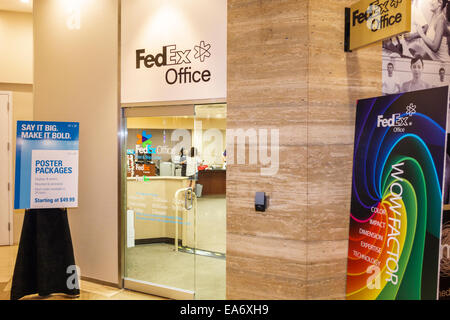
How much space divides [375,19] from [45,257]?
13.1ft

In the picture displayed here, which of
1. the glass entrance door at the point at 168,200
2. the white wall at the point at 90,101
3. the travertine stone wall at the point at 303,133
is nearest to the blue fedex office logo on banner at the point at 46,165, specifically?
the white wall at the point at 90,101

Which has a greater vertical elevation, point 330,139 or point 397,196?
point 330,139

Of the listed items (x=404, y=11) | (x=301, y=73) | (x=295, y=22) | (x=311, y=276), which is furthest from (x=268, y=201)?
(x=404, y=11)

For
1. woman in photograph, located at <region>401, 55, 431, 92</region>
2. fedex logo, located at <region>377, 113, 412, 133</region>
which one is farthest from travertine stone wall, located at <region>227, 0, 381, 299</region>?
fedex logo, located at <region>377, 113, 412, 133</region>

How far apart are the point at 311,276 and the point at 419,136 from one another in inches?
56.9

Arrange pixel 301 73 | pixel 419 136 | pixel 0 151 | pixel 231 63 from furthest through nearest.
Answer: pixel 0 151 < pixel 231 63 < pixel 301 73 < pixel 419 136

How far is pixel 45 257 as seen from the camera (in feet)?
13.6

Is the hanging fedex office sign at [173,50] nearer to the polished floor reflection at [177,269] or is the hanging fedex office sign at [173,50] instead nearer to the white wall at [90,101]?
the white wall at [90,101]

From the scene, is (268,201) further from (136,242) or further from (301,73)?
(136,242)

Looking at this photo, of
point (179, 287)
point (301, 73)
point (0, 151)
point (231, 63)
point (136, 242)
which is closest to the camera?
point (301, 73)

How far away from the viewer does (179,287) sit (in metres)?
4.24

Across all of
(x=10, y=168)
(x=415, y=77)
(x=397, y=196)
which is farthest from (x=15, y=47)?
(x=397, y=196)

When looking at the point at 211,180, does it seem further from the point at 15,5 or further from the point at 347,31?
the point at 15,5

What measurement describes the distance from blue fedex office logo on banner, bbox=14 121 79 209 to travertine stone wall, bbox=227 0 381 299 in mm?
2109
